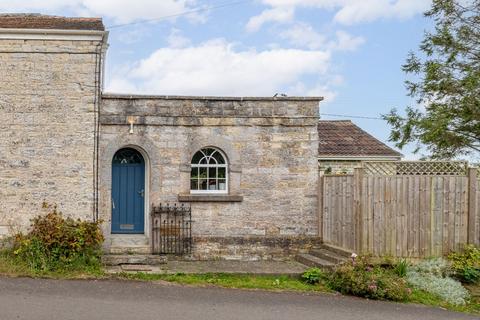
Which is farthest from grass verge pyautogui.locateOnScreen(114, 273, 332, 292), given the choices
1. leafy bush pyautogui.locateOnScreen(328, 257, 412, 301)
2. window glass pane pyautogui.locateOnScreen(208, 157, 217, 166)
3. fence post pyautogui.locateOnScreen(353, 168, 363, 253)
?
window glass pane pyautogui.locateOnScreen(208, 157, 217, 166)

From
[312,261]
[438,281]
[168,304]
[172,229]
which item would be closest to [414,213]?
[438,281]

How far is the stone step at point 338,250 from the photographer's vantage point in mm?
12023

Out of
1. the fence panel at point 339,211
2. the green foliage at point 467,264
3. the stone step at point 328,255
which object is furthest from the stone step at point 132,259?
the green foliage at point 467,264

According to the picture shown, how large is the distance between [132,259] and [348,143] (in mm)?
11916

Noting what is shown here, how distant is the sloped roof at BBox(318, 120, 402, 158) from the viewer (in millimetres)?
20969

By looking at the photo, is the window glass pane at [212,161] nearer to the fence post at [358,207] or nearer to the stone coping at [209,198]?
the stone coping at [209,198]

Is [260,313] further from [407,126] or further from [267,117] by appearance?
[407,126]

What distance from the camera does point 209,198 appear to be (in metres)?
13.2

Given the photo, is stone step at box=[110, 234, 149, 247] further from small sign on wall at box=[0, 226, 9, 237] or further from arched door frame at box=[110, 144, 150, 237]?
small sign on wall at box=[0, 226, 9, 237]

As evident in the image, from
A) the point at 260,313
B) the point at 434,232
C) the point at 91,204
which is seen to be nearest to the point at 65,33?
the point at 91,204

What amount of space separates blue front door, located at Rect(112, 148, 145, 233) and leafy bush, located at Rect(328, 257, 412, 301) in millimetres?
5217

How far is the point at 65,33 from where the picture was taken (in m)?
12.2

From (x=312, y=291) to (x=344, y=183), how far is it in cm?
314

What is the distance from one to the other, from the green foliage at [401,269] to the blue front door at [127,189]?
6.08m
